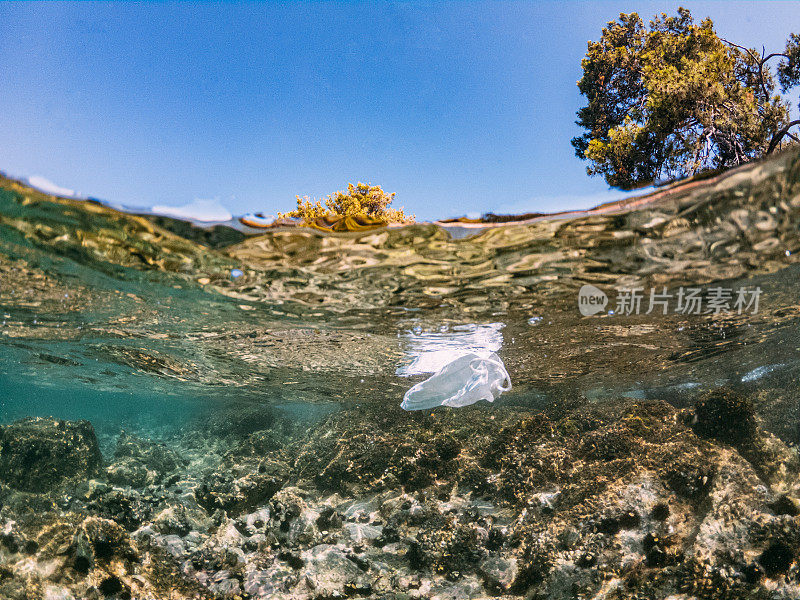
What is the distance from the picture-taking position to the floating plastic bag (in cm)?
1159

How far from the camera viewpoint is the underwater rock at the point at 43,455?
13.5 m

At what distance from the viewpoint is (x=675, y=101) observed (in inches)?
504

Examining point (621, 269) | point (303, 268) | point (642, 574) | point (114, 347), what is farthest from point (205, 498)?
point (621, 269)

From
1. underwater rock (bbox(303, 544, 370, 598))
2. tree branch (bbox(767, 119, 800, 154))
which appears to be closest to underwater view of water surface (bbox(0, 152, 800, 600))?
underwater rock (bbox(303, 544, 370, 598))

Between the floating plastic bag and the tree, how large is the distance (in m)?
8.71

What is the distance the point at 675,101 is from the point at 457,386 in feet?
36.1

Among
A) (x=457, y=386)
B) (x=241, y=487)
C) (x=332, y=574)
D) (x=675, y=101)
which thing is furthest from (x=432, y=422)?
(x=675, y=101)

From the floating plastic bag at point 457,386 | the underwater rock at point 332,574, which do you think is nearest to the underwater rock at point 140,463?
the underwater rock at point 332,574

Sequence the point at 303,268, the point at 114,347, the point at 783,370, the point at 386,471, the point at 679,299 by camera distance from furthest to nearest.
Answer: the point at 783,370 → the point at 114,347 → the point at 386,471 → the point at 679,299 → the point at 303,268

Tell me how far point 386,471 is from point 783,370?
19.1 meters

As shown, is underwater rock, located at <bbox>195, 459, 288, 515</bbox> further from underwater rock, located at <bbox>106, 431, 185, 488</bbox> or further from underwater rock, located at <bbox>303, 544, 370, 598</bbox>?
underwater rock, located at <bbox>303, 544, 370, 598</bbox>

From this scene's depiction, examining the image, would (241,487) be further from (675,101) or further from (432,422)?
(675,101)

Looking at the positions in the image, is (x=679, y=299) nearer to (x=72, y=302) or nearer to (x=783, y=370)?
(x=783, y=370)

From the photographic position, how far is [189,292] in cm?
948
